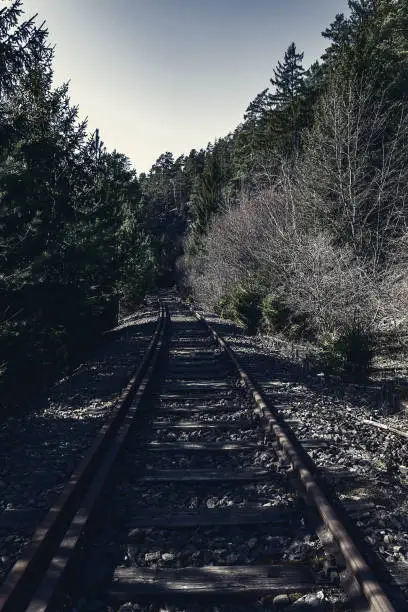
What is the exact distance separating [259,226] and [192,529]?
21350 mm

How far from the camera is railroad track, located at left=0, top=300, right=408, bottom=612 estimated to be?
2934mm

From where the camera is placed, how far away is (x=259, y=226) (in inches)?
946

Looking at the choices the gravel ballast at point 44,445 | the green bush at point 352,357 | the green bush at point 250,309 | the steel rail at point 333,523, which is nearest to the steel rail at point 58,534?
the gravel ballast at point 44,445

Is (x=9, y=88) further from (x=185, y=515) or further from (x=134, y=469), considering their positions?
(x=185, y=515)

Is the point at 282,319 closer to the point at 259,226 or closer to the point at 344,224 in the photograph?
the point at 344,224

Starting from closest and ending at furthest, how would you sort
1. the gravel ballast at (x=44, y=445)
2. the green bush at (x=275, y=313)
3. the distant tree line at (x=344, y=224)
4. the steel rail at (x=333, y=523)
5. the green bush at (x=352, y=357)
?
the steel rail at (x=333, y=523) < the gravel ballast at (x=44, y=445) < the green bush at (x=352, y=357) < the distant tree line at (x=344, y=224) < the green bush at (x=275, y=313)

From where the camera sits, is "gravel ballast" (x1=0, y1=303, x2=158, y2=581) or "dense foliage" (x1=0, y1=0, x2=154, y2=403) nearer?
"gravel ballast" (x1=0, y1=303, x2=158, y2=581)

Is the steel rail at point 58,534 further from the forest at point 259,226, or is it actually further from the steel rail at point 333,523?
the forest at point 259,226

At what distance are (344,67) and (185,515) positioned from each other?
20.9 meters

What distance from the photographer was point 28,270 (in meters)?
8.73

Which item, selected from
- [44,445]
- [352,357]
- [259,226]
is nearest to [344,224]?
[259,226]

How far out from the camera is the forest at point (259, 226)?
966 cm

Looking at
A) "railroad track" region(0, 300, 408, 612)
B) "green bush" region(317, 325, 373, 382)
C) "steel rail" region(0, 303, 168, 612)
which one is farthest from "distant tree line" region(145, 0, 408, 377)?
"steel rail" region(0, 303, 168, 612)

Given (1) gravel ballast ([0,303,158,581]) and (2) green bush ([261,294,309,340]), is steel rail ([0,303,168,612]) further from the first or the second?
(2) green bush ([261,294,309,340])
